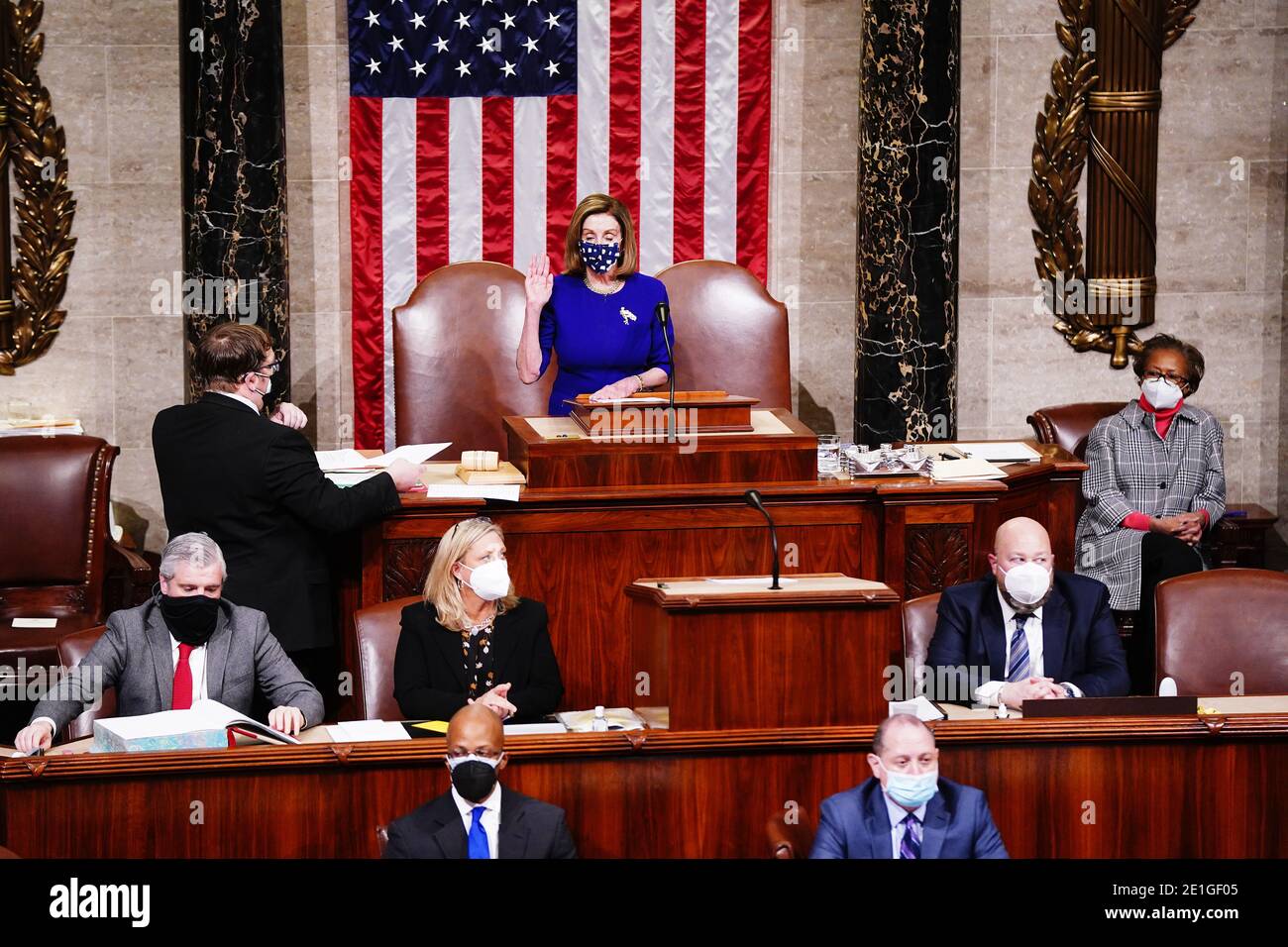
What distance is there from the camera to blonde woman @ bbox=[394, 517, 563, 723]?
17.0ft

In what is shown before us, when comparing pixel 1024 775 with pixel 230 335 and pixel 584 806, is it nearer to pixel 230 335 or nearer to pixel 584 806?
pixel 584 806

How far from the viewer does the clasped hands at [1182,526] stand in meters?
7.16

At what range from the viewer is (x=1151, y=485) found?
7.29m

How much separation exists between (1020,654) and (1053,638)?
0.39 ft

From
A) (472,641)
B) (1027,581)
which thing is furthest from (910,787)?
(472,641)

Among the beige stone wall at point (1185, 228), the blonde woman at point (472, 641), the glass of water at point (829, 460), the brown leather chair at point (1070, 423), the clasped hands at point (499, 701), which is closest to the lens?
the clasped hands at point (499, 701)

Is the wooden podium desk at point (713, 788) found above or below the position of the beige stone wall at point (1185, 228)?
below

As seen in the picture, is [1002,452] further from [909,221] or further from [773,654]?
[773,654]

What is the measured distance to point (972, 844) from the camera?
4.20 m

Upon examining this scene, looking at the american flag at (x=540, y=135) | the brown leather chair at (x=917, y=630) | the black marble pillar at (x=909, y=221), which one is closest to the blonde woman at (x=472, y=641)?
the brown leather chair at (x=917, y=630)

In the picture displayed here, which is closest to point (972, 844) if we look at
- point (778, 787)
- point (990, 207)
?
point (778, 787)

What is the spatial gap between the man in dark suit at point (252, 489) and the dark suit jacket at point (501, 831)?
1.75m

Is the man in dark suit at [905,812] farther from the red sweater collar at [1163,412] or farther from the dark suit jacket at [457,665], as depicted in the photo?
the red sweater collar at [1163,412]

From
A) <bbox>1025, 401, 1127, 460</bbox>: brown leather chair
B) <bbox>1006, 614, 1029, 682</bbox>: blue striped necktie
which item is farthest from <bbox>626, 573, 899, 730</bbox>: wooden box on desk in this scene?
<bbox>1025, 401, 1127, 460</bbox>: brown leather chair
